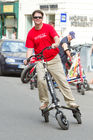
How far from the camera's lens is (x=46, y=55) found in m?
8.20

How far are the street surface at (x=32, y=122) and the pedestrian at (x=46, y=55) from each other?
404 mm

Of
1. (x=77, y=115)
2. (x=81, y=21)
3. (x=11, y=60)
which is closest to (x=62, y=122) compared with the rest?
(x=77, y=115)

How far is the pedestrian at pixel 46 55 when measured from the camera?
805 centimetres

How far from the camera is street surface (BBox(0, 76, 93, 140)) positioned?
7.18 metres

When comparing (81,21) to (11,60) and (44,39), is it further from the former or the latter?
(44,39)

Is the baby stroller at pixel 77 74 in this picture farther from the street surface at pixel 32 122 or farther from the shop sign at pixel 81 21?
the shop sign at pixel 81 21

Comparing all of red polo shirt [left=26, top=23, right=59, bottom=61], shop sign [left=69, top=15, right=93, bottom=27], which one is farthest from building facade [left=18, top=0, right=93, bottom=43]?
red polo shirt [left=26, top=23, right=59, bottom=61]

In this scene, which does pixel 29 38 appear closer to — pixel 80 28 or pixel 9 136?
pixel 9 136

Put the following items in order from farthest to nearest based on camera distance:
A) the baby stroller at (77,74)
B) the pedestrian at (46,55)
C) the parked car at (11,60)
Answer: the parked car at (11,60) < the baby stroller at (77,74) < the pedestrian at (46,55)

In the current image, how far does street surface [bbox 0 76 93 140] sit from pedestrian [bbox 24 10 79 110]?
1.33 ft

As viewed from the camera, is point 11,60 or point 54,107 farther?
point 11,60

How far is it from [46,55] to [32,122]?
113 cm

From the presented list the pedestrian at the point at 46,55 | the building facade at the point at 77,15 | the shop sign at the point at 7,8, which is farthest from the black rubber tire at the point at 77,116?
the shop sign at the point at 7,8

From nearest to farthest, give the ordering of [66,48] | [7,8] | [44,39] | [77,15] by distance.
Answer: [44,39] → [66,48] → [77,15] → [7,8]
